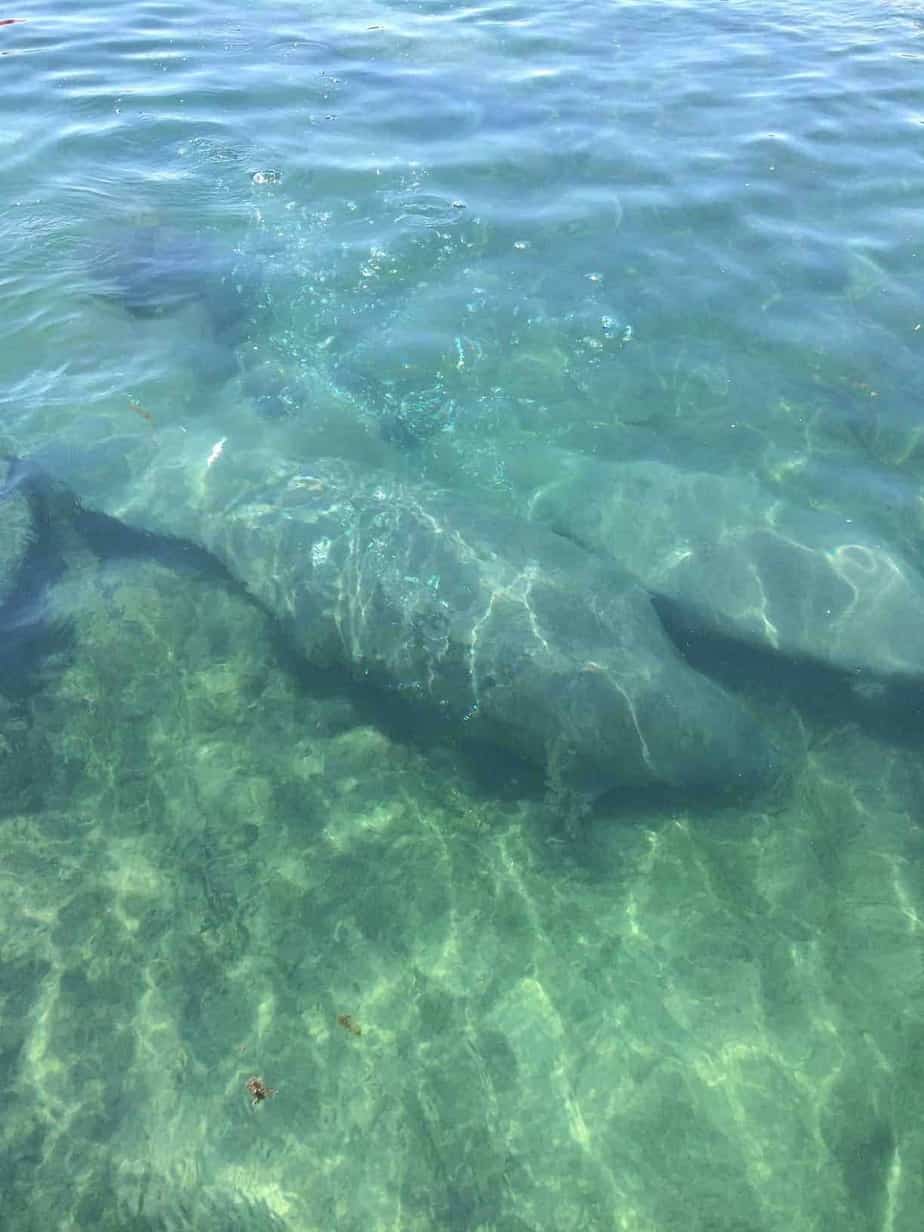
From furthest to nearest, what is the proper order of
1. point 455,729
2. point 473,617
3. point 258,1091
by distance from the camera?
1. point 473,617
2. point 455,729
3. point 258,1091

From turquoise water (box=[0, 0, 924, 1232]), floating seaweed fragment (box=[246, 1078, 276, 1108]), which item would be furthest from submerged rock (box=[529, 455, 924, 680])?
floating seaweed fragment (box=[246, 1078, 276, 1108])

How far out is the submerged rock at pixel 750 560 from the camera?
375 inches

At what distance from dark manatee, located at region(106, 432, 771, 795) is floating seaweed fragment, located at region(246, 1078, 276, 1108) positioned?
13.0ft

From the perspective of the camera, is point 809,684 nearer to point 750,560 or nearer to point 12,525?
point 750,560

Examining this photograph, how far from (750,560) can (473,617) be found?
146 inches

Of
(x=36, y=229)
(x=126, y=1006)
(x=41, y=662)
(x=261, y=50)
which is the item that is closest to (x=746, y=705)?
(x=126, y=1006)

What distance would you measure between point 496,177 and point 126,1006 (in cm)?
1623

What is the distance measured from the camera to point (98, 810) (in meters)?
8.56

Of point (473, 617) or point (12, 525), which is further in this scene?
point (12, 525)

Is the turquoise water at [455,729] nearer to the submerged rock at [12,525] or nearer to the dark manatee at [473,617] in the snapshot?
the submerged rock at [12,525]

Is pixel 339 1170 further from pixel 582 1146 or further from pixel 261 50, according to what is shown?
pixel 261 50

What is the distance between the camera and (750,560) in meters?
10.2

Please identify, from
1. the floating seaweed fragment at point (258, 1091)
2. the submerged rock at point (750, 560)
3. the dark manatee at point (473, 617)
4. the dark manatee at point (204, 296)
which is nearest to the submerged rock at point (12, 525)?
the dark manatee at point (473, 617)

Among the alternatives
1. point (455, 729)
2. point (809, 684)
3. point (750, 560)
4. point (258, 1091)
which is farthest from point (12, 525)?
point (809, 684)
